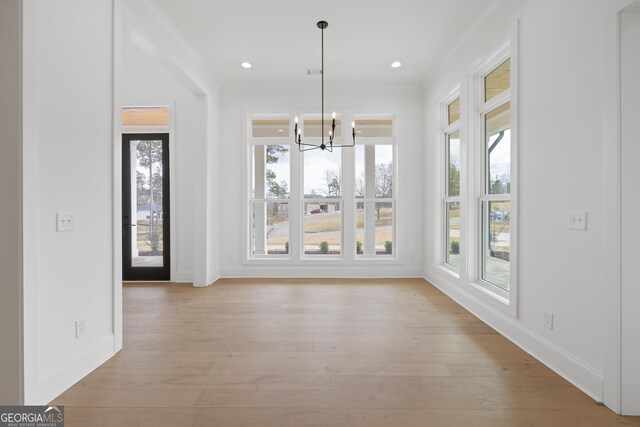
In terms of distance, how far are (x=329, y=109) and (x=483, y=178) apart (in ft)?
9.05

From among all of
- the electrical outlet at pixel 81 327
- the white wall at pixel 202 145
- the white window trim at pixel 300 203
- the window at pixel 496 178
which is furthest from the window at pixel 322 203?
the electrical outlet at pixel 81 327

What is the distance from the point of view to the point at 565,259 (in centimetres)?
226

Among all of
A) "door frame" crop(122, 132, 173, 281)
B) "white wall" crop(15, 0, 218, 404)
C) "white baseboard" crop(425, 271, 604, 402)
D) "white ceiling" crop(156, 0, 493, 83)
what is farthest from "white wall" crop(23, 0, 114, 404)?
"white baseboard" crop(425, 271, 604, 402)

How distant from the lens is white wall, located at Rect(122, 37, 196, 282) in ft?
16.5

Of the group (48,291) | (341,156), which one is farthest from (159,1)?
(341,156)

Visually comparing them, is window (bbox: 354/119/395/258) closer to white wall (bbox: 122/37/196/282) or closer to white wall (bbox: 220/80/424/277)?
white wall (bbox: 220/80/424/277)

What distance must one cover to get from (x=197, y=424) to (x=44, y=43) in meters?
2.44

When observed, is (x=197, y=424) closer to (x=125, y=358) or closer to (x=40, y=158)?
(x=125, y=358)

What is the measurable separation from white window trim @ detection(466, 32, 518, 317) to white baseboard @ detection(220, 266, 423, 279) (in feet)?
5.45

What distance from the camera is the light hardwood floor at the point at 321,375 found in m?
1.82

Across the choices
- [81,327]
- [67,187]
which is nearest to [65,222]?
[67,187]

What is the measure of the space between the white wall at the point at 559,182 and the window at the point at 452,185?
4.74ft

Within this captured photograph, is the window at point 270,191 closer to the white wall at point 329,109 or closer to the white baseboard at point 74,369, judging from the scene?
the white wall at point 329,109

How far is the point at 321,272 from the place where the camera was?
5.33m
